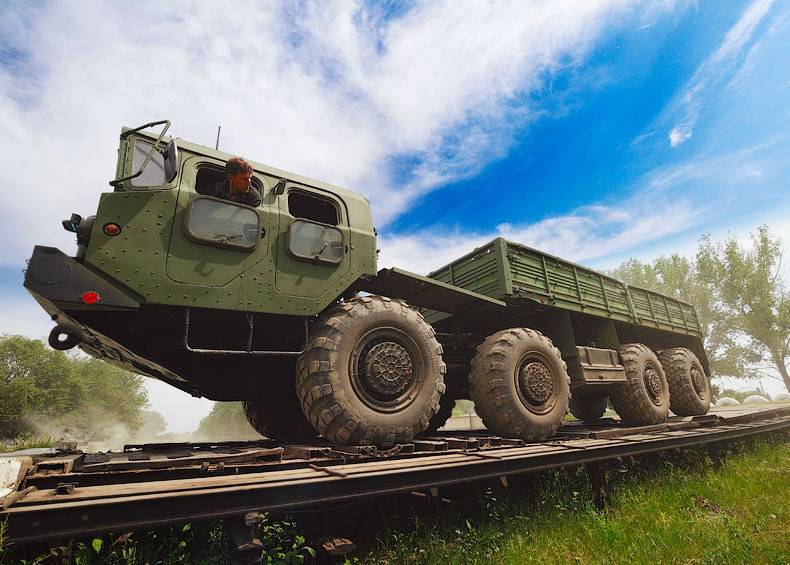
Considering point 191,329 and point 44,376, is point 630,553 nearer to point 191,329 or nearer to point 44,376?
point 191,329

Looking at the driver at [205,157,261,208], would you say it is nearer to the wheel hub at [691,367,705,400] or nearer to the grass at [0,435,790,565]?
the grass at [0,435,790,565]

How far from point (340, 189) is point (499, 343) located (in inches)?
112

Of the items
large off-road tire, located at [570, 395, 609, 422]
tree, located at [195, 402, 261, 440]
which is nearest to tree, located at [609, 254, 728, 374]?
Result: large off-road tire, located at [570, 395, 609, 422]

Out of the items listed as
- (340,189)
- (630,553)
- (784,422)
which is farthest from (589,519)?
(784,422)

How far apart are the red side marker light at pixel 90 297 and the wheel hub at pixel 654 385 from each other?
8672 millimetres

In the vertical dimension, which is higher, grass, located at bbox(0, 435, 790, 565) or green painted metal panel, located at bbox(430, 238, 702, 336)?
green painted metal panel, located at bbox(430, 238, 702, 336)

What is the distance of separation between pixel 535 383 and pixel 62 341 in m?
5.22

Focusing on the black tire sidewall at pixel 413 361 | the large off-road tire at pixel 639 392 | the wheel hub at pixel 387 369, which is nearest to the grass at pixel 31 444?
the black tire sidewall at pixel 413 361

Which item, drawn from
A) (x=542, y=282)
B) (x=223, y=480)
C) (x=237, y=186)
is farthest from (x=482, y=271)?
(x=223, y=480)

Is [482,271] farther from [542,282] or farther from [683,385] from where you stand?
[683,385]

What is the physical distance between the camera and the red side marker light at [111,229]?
3225 mm

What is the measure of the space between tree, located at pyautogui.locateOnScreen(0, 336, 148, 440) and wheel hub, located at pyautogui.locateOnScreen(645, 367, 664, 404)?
4297cm

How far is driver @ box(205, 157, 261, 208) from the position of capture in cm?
376

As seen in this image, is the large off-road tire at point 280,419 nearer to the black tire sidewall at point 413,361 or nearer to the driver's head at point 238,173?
the black tire sidewall at point 413,361
